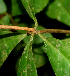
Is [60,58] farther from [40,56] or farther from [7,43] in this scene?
[40,56]

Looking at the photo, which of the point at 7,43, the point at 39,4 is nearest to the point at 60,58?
the point at 7,43

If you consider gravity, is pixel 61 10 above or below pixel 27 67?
above

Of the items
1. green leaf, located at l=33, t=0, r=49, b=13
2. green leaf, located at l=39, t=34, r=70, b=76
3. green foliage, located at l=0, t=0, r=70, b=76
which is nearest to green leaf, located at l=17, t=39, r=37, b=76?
green foliage, located at l=0, t=0, r=70, b=76

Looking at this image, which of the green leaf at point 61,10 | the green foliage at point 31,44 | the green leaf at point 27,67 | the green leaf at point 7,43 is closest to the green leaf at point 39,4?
the green foliage at point 31,44

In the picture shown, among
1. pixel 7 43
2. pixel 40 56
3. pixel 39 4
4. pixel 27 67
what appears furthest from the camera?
pixel 40 56

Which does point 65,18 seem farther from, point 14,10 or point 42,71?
point 42,71
